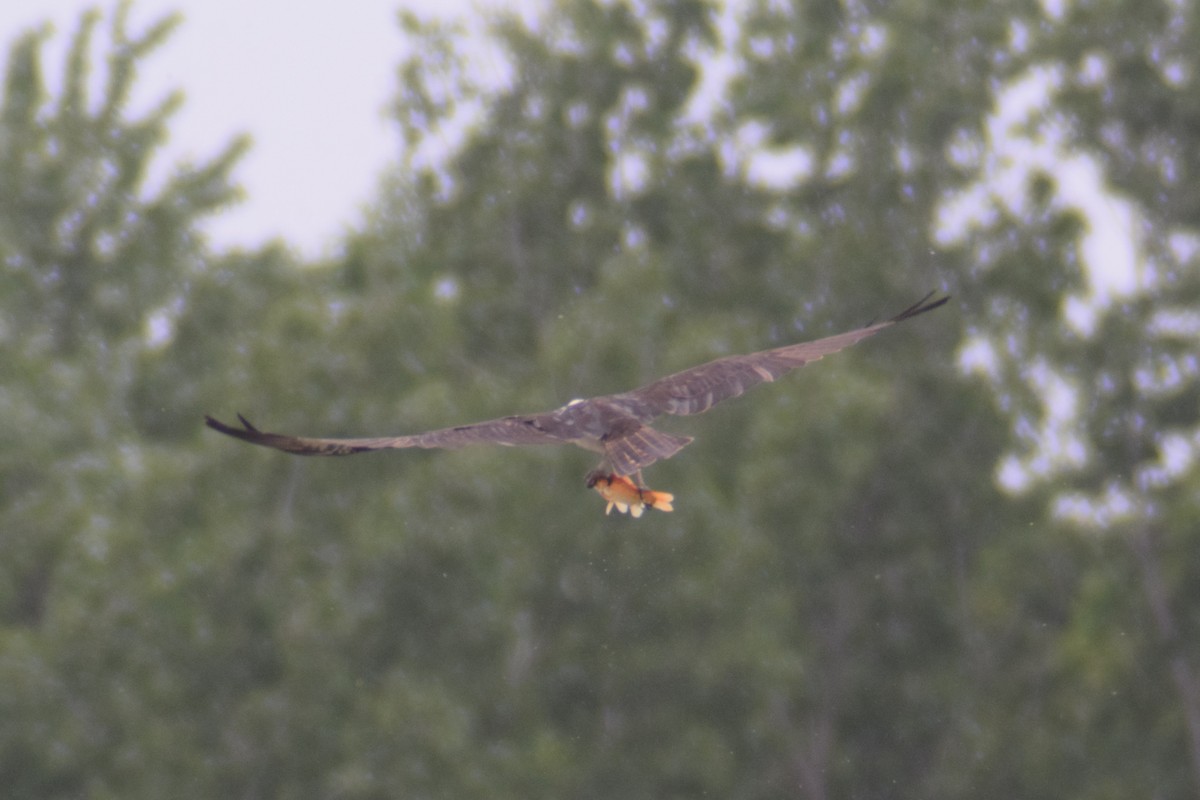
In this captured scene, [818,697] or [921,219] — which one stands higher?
[921,219]

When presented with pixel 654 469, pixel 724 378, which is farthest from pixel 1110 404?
pixel 724 378

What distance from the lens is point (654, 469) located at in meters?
22.0

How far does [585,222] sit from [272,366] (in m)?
8.31

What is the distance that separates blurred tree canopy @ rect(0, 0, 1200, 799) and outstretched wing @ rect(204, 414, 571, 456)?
12738mm

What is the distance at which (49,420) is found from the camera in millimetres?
27766

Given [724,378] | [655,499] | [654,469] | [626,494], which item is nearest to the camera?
[626,494]

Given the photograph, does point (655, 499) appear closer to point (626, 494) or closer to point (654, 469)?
point (626, 494)

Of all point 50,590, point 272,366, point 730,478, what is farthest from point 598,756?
point 50,590

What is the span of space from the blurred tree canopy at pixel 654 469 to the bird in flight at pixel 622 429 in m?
11.4

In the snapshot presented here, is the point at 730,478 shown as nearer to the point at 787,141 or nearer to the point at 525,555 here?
the point at 525,555

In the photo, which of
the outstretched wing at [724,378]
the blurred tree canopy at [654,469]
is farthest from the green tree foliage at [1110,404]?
the outstretched wing at [724,378]

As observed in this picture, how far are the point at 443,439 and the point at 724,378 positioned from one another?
2.24m

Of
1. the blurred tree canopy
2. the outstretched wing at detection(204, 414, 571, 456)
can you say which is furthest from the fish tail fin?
the blurred tree canopy

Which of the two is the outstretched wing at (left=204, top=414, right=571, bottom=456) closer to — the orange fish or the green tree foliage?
the orange fish
